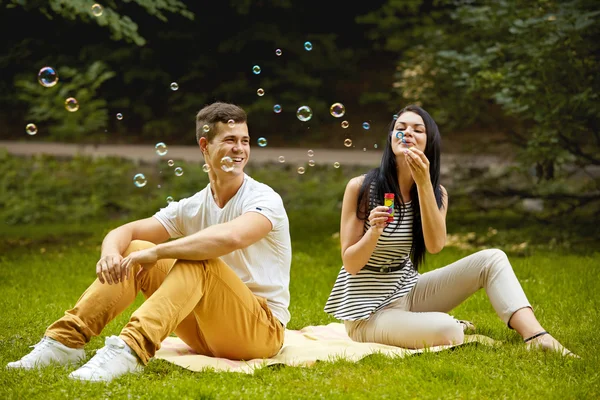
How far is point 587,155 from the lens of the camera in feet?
23.0

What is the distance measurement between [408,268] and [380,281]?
0.58ft

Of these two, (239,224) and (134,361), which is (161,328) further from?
(239,224)

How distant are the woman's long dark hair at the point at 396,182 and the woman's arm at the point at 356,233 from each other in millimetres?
29

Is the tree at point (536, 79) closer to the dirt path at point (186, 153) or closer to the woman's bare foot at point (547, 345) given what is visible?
the dirt path at point (186, 153)

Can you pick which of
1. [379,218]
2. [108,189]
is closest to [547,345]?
[379,218]

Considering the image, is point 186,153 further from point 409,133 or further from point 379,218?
point 379,218

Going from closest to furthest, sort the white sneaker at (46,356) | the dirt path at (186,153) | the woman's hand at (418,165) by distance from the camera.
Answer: the white sneaker at (46,356), the woman's hand at (418,165), the dirt path at (186,153)

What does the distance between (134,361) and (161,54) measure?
10.1 metres

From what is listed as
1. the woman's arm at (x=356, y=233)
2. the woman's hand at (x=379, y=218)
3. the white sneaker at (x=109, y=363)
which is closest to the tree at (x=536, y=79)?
the woman's arm at (x=356, y=233)

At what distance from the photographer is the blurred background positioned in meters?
6.73

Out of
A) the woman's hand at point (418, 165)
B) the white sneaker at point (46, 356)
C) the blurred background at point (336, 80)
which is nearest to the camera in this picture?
the white sneaker at point (46, 356)

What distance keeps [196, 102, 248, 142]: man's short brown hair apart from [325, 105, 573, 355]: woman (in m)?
0.62

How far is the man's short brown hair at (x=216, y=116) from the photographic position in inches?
134

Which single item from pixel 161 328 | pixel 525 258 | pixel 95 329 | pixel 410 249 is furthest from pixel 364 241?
pixel 525 258
